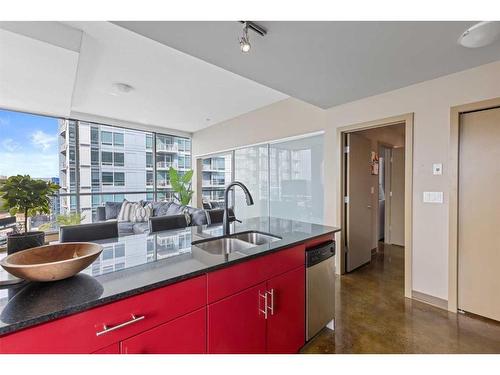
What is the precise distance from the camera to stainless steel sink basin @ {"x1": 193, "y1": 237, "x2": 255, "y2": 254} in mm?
1588

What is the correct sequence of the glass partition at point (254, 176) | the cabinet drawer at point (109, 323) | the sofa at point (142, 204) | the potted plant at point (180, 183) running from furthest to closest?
the potted plant at point (180, 183), the glass partition at point (254, 176), the sofa at point (142, 204), the cabinet drawer at point (109, 323)

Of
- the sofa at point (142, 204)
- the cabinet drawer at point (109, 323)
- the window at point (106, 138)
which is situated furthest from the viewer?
the window at point (106, 138)

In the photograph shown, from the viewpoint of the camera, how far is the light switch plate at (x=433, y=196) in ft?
7.63

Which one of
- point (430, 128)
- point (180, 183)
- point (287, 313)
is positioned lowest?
point (287, 313)

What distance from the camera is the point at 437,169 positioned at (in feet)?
7.67

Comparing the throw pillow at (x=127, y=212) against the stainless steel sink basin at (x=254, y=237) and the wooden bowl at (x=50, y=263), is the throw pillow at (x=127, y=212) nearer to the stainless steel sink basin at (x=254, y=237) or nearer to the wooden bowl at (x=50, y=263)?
the stainless steel sink basin at (x=254, y=237)

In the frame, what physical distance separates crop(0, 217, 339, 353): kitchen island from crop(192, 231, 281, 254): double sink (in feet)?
0.33

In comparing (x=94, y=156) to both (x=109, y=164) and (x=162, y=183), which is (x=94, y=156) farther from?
(x=162, y=183)

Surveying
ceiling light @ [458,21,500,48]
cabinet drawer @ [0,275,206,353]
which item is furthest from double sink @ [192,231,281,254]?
ceiling light @ [458,21,500,48]

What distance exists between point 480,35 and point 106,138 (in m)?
6.04

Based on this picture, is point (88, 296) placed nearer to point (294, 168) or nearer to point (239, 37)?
point (239, 37)

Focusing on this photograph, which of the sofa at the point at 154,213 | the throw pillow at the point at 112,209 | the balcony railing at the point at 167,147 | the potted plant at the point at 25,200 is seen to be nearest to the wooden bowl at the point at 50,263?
the potted plant at the point at 25,200

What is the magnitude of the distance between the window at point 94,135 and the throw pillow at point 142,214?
1.83 m

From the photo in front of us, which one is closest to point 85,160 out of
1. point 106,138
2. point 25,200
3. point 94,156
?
point 94,156
